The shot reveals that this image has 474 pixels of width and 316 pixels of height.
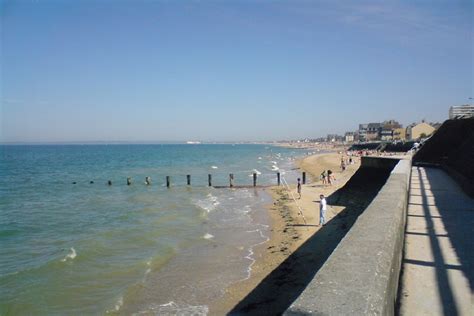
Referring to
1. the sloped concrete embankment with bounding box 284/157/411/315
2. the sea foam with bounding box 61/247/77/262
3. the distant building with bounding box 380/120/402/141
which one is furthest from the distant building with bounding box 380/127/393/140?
the sloped concrete embankment with bounding box 284/157/411/315

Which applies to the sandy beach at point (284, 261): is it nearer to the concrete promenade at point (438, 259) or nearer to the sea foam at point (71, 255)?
the concrete promenade at point (438, 259)

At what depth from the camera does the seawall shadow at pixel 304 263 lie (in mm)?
10695

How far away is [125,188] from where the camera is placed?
42.1 m

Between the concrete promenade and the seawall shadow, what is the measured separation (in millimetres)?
2377

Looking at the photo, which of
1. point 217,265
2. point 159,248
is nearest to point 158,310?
point 217,265

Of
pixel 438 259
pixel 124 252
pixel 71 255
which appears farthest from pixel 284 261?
pixel 438 259

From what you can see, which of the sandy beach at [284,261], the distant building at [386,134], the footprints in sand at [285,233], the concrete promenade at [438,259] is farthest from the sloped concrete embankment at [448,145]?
the distant building at [386,134]

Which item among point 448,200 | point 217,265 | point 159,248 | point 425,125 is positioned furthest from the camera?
point 425,125

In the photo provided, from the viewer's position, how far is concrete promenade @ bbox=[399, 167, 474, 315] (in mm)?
4379

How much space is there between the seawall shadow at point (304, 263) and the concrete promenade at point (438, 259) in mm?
2377

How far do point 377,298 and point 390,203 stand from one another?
416cm

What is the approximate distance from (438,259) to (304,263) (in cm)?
835

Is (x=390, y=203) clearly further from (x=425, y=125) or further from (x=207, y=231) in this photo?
(x=425, y=125)

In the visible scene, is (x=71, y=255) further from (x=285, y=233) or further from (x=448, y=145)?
(x=448, y=145)
